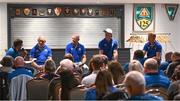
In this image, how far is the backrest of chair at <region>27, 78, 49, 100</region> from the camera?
757 cm

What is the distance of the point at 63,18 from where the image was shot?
17250 mm

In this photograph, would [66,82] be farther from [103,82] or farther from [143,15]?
[143,15]

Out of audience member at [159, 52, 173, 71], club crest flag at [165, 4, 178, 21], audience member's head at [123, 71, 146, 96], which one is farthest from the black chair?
club crest flag at [165, 4, 178, 21]

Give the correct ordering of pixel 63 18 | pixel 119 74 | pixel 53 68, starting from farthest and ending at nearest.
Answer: pixel 63 18 → pixel 53 68 → pixel 119 74

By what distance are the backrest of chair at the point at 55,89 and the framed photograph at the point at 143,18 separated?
1067 centimetres

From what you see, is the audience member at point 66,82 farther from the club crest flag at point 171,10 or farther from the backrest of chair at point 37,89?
the club crest flag at point 171,10

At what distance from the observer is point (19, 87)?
7.96 m

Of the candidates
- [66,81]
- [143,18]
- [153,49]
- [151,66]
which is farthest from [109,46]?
[66,81]

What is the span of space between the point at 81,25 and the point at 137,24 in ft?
7.23

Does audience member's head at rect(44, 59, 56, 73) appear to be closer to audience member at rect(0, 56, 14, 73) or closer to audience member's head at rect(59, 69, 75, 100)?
audience member at rect(0, 56, 14, 73)

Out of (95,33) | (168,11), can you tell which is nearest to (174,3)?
(168,11)

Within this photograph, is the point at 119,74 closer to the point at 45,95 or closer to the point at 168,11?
the point at 45,95

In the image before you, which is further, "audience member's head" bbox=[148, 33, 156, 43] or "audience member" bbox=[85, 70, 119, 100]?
"audience member's head" bbox=[148, 33, 156, 43]

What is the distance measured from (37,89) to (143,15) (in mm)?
10705
